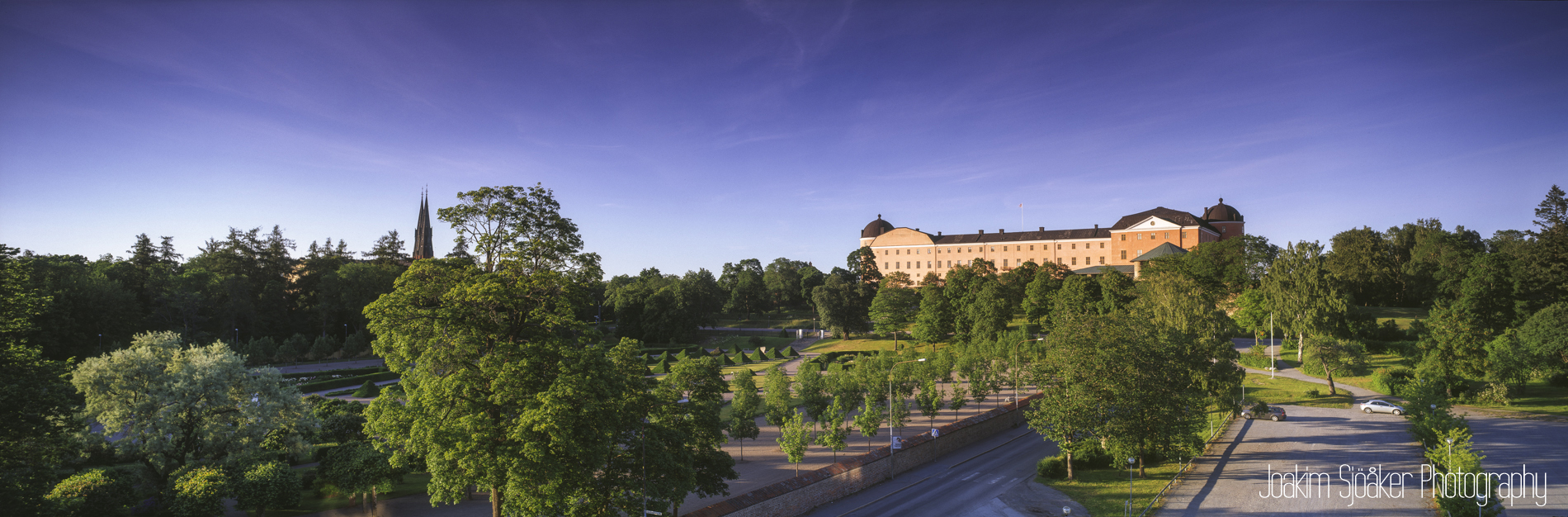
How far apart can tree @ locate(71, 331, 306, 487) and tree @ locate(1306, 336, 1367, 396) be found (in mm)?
58583

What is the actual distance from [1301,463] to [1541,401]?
24881mm

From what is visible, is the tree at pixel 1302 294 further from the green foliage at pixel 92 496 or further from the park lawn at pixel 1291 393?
the green foliage at pixel 92 496

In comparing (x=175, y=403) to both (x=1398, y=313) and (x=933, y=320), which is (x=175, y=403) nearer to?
(x=933, y=320)

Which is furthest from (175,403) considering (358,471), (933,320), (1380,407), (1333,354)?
(933,320)

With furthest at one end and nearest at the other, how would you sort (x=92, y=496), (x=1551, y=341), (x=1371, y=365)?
(x=1371, y=365), (x=1551, y=341), (x=92, y=496)

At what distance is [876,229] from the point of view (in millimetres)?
129000

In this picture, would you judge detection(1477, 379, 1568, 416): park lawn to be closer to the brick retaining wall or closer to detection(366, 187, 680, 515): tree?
the brick retaining wall

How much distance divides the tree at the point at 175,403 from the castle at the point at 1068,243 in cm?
9169

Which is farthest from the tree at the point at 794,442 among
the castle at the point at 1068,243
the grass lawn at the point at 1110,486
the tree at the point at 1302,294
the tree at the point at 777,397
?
the castle at the point at 1068,243

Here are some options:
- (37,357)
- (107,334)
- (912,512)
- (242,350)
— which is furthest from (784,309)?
(37,357)

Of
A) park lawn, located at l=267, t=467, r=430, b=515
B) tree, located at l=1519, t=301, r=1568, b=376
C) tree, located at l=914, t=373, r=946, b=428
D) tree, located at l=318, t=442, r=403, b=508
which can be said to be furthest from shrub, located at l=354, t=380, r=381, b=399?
tree, located at l=1519, t=301, r=1568, b=376

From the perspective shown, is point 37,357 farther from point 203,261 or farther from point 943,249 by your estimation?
point 943,249

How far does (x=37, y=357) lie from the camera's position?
68.1 feet

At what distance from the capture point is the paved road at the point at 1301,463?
77.5 ft
